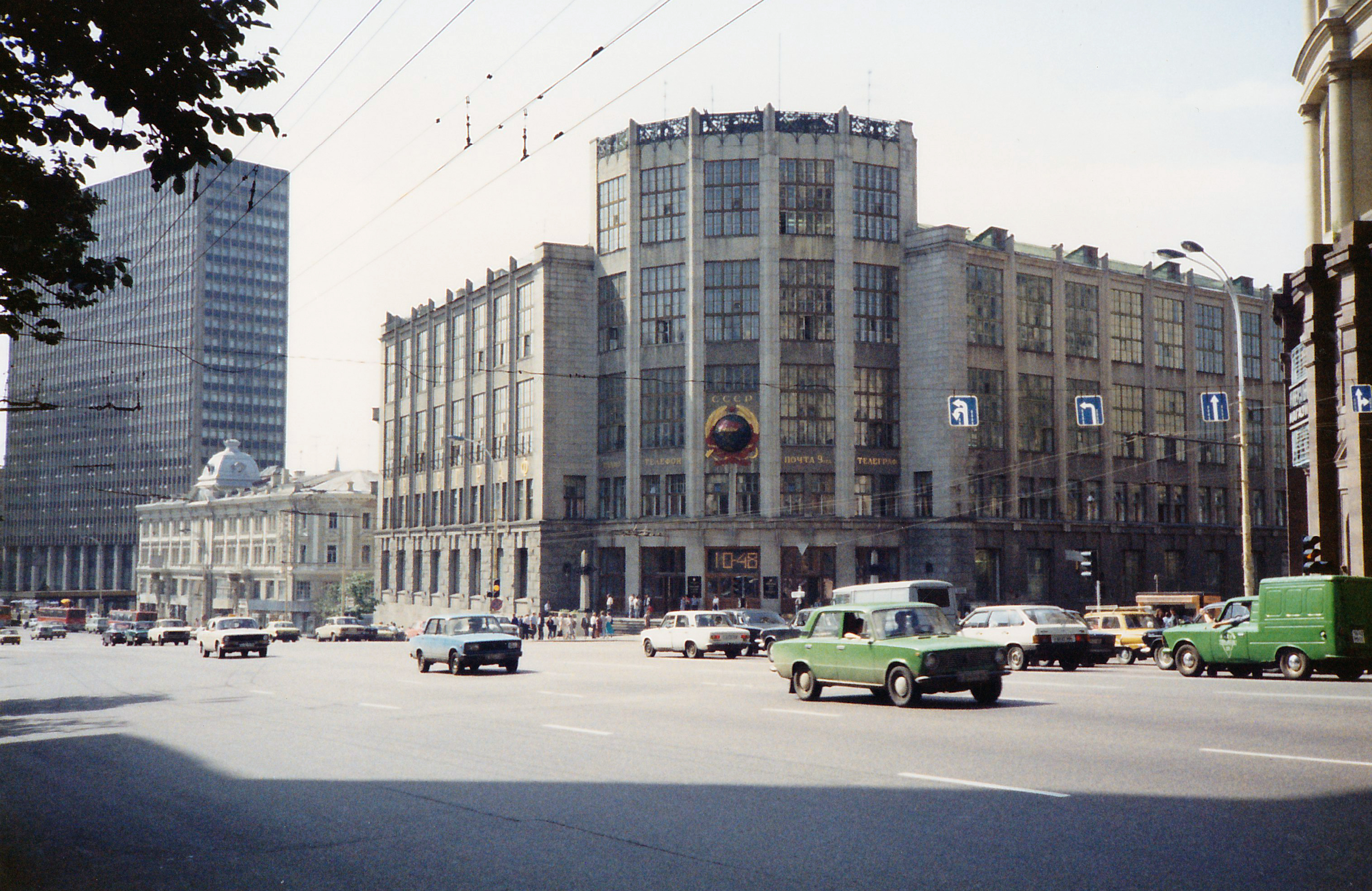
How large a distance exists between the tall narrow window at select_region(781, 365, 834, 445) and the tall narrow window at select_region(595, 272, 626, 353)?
10.3m

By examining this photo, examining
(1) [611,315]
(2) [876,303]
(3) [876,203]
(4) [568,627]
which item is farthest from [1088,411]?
(1) [611,315]

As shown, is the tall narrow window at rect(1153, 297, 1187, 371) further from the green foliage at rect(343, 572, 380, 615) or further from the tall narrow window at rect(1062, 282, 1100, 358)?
the green foliage at rect(343, 572, 380, 615)

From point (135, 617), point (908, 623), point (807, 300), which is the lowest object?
point (135, 617)

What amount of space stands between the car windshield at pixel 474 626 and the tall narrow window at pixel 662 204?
40.3 meters

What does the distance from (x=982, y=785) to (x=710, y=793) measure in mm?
2447

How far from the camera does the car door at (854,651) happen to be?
1808cm

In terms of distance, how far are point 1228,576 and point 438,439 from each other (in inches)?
2147

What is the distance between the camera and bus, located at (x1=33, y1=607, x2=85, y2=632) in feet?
311

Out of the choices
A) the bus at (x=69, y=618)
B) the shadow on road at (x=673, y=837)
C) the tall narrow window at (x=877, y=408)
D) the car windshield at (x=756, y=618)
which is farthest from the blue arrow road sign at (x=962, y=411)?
the bus at (x=69, y=618)

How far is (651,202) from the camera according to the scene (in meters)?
66.9

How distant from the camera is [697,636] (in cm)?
3647

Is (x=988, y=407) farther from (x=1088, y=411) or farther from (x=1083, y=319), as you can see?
(x=1088, y=411)

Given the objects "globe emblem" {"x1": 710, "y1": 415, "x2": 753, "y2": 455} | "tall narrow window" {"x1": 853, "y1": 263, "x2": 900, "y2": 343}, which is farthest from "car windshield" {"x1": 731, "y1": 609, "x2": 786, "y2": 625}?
"tall narrow window" {"x1": 853, "y1": 263, "x2": 900, "y2": 343}

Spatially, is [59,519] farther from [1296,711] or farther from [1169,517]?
[1296,711]
